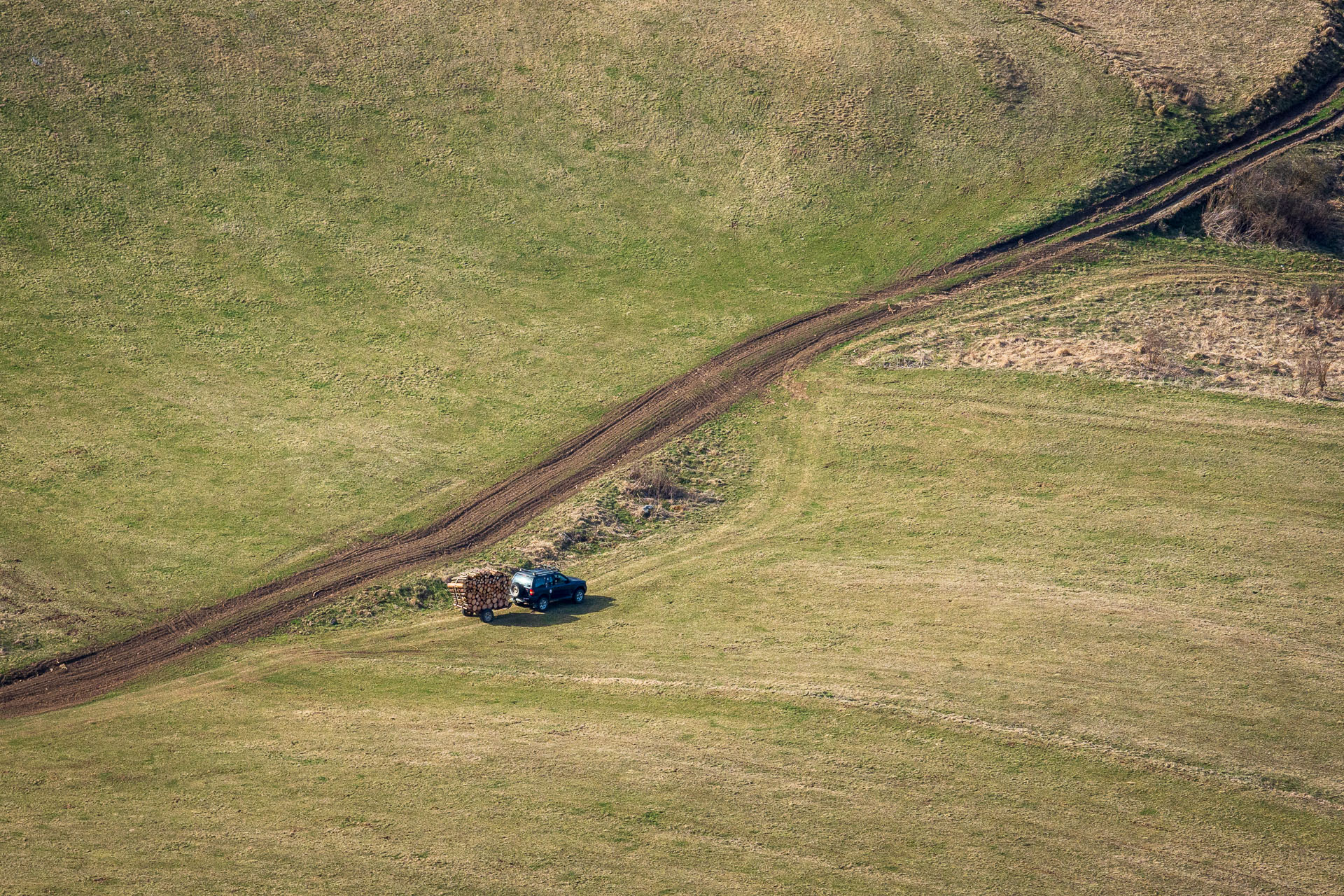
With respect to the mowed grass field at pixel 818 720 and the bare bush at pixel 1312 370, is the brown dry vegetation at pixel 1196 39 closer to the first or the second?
the bare bush at pixel 1312 370

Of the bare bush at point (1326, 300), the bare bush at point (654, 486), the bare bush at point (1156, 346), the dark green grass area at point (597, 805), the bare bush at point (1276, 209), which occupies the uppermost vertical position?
the bare bush at point (1276, 209)

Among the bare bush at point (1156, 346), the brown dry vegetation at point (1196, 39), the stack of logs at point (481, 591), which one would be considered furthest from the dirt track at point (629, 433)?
the bare bush at point (1156, 346)

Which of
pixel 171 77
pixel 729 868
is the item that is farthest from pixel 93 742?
pixel 171 77

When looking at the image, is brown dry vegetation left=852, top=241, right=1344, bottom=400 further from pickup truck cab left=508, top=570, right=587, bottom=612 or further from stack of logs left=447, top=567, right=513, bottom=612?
stack of logs left=447, top=567, right=513, bottom=612

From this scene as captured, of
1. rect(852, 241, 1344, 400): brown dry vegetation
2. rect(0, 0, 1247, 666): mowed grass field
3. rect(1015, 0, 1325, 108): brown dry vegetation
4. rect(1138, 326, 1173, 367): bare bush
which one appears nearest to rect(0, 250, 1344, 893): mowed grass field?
rect(852, 241, 1344, 400): brown dry vegetation

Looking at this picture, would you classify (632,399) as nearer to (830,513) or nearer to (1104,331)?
(830,513)

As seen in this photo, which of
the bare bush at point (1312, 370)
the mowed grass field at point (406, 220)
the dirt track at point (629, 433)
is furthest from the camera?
the bare bush at point (1312, 370)
